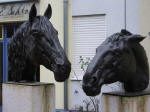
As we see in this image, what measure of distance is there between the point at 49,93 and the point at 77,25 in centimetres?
527

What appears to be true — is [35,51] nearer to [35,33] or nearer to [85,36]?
[35,33]

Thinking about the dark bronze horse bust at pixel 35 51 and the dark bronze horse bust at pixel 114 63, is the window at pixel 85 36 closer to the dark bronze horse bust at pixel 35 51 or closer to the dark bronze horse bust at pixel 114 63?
the dark bronze horse bust at pixel 35 51

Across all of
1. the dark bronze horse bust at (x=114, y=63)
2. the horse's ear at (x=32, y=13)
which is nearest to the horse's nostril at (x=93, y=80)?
the dark bronze horse bust at (x=114, y=63)

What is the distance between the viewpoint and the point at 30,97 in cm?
357

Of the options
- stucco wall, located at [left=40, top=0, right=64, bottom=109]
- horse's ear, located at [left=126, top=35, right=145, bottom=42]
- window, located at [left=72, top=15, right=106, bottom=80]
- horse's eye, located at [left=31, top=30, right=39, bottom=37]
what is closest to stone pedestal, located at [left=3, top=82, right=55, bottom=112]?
horse's eye, located at [left=31, top=30, right=39, bottom=37]

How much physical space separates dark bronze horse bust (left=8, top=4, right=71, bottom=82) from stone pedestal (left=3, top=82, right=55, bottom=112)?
0.24 meters

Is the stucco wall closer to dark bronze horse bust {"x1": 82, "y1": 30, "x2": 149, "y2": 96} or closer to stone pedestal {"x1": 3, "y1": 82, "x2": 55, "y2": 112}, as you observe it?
stone pedestal {"x1": 3, "y1": 82, "x2": 55, "y2": 112}

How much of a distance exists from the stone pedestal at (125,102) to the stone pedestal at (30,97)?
34.3 inches

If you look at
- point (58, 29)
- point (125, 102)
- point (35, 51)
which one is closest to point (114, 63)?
point (125, 102)

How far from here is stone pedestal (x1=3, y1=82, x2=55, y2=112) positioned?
3578 mm

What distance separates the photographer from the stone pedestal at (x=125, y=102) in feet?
9.32

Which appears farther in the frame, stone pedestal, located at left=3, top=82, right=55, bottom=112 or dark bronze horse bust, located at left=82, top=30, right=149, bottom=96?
stone pedestal, located at left=3, top=82, right=55, bottom=112

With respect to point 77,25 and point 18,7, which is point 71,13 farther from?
point 18,7

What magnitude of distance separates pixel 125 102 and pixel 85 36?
19.6ft
